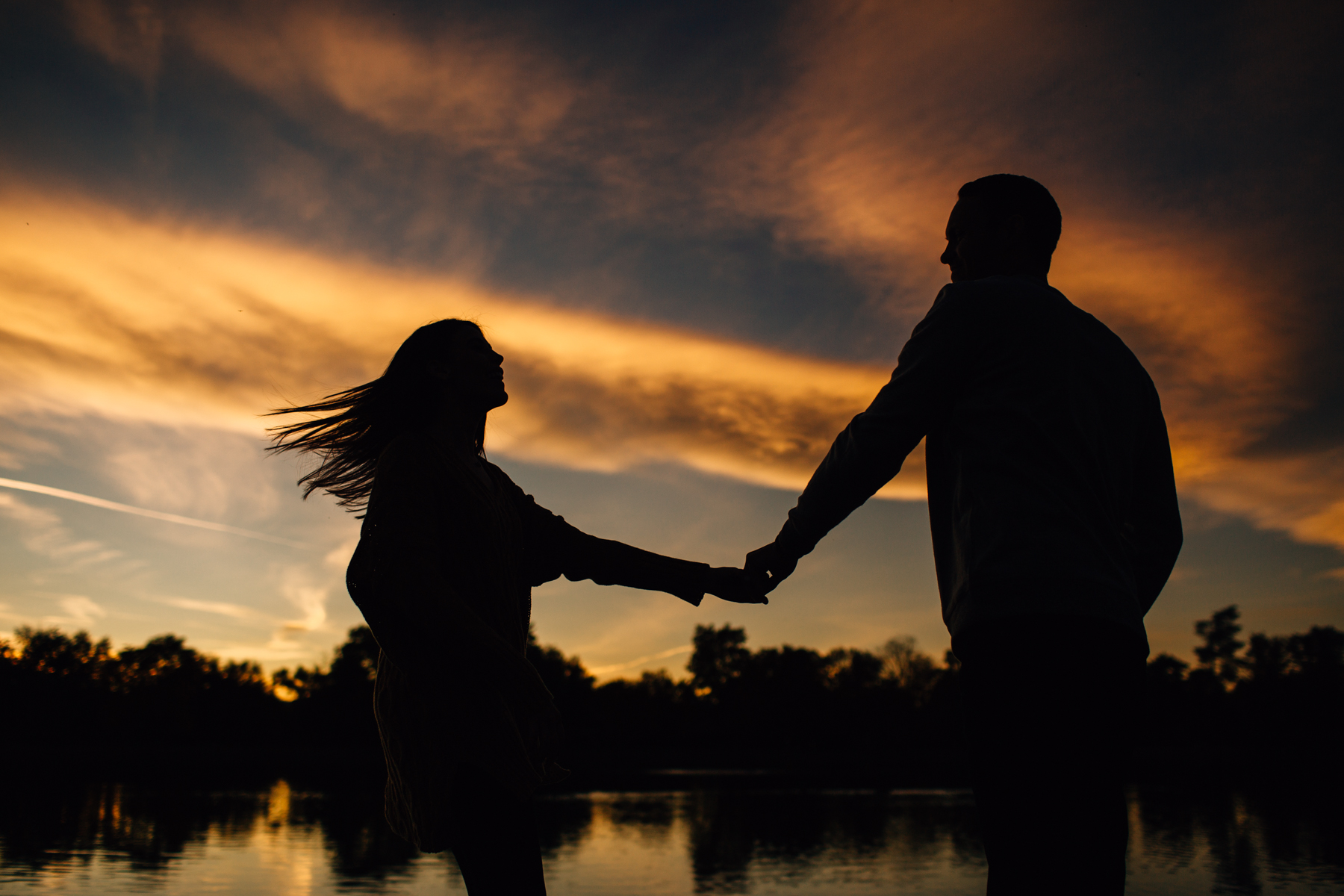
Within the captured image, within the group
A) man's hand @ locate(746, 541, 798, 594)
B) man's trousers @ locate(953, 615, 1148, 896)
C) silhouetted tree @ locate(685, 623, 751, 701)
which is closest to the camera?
man's trousers @ locate(953, 615, 1148, 896)

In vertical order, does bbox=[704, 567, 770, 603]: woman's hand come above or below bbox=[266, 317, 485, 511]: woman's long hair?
below

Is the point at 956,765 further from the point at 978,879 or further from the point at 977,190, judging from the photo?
the point at 977,190

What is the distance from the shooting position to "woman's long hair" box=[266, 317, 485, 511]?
10.1 feet

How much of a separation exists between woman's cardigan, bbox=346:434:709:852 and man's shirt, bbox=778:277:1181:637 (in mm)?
1033

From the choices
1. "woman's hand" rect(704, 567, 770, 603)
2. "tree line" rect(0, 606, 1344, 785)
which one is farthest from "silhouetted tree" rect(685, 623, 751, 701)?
"woman's hand" rect(704, 567, 770, 603)

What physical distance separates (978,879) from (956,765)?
176 feet

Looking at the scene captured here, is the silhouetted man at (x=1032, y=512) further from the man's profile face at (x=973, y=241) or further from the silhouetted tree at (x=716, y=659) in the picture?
the silhouetted tree at (x=716, y=659)

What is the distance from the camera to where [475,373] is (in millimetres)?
3096

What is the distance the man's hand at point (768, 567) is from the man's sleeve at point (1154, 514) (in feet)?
3.84

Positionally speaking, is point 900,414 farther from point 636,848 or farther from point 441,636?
point 636,848

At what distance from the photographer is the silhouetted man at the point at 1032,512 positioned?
1893 mm

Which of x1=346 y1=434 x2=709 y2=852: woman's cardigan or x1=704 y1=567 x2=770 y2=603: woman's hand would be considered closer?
x1=346 y1=434 x2=709 y2=852: woman's cardigan

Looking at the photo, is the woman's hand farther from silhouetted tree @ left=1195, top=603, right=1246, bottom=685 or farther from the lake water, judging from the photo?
silhouetted tree @ left=1195, top=603, right=1246, bottom=685

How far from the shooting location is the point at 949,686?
93.8 metres
